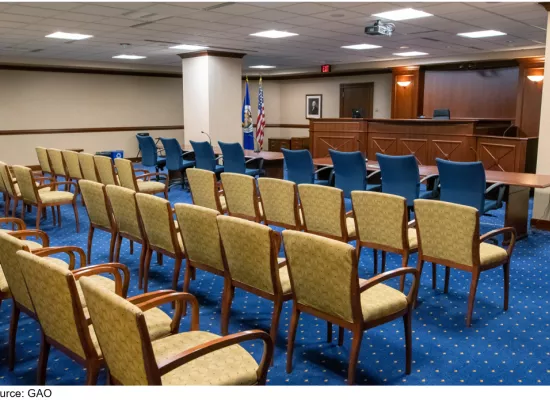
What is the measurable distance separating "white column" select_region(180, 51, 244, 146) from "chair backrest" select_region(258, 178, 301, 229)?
681 centimetres

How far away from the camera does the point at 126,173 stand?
6438 millimetres

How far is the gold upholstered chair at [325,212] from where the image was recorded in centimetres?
410

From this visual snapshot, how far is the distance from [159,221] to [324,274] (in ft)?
5.24

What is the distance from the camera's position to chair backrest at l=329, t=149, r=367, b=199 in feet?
21.6

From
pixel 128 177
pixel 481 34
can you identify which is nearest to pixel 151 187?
pixel 128 177

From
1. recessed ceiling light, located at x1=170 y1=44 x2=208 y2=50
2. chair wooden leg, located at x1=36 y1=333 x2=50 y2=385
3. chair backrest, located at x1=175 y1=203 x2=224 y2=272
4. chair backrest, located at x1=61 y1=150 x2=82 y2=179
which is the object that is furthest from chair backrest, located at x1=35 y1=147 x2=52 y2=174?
chair wooden leg, located at x1=36 y1=333 x2=50 y2=385

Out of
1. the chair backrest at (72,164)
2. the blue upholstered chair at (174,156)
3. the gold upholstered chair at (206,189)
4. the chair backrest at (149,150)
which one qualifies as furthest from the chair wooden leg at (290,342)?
the chair backrest at (149,150)

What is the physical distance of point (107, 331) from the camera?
205cm

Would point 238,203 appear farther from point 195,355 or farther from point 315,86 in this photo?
point 315,86

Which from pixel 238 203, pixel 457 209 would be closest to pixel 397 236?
pixel 457 209

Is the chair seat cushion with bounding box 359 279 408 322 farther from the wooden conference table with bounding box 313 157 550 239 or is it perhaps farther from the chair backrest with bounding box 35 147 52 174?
the chair backrest with bounding box 35 147 52 174

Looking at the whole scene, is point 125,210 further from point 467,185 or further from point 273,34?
point 273,34

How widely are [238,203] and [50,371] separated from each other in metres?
2.58

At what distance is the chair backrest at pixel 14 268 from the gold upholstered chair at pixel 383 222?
7.63 ft
